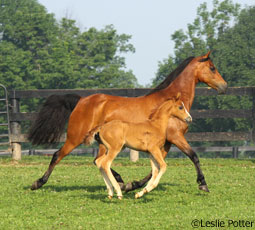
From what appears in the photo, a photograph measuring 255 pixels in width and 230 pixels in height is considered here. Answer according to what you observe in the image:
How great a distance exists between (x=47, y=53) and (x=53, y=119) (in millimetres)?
38622

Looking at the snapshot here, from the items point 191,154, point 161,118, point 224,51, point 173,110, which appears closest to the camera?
point 161,118

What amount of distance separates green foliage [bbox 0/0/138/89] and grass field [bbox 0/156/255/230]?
33.3 metres

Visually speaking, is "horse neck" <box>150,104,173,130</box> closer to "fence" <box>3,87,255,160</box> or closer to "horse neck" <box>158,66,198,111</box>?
"horse neck" <box>158,66,198,111</box>

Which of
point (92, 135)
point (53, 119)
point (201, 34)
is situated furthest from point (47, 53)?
point (92, 135)

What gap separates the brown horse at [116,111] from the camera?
10031mm

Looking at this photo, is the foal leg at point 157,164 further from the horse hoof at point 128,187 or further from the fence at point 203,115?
the fence at point 203,115

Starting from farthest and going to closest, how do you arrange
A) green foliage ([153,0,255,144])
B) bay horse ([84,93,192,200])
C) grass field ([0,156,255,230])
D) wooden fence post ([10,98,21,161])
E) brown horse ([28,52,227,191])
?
green foliage ([153,0,255,144])
wooden fence post ([10,98,21,161])
brown horse ([28,52,227,191])
bay horse ([84,93,192,200])
grass field ([0,156,255,230])

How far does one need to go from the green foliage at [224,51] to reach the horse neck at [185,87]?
25895 millimetres

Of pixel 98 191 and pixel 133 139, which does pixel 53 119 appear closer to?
pixel 98 191

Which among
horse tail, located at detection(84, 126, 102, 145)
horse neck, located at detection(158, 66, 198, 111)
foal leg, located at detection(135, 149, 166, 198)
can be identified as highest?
horse neck, located at detection(158, 66, 198, 111)

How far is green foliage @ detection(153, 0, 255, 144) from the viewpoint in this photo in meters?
39.1

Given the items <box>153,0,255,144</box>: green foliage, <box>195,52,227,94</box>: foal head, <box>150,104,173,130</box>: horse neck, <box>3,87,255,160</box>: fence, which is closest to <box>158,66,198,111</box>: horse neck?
<box>195,52,227,94</box>: foal head

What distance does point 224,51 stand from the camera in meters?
42.2

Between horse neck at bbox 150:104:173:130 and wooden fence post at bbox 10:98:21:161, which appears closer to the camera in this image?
horse neck at bbox 150:104:173:130
